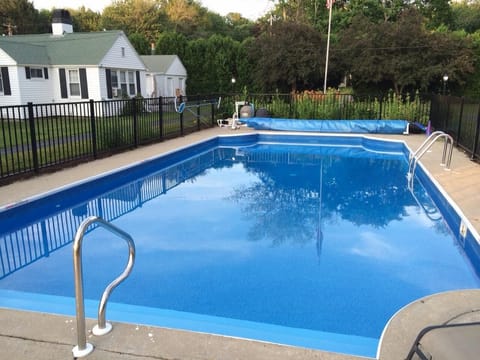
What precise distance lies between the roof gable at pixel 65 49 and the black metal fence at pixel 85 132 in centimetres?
779

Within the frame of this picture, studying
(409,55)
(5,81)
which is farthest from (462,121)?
(5,81)

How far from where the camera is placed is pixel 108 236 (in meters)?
5.45

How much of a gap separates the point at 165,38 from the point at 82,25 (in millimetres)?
21573

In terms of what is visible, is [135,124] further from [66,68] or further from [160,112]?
[66,68]

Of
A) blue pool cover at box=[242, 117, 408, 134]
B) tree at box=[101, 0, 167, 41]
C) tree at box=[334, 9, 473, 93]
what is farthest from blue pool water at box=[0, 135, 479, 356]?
tree at box=[101, 0, 167, 41]

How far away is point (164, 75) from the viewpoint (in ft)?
81.0

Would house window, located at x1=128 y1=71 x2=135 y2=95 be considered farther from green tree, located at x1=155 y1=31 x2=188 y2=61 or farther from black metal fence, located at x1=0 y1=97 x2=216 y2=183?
black metal fence, located at x1=0 y1=97 x2=216 y2=183

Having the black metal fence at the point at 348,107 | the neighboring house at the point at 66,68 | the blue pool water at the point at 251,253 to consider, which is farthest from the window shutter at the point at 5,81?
the blue pool water at the point at 251,253

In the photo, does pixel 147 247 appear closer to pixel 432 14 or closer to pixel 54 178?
pixel 54 178

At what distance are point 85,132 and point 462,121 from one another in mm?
9251

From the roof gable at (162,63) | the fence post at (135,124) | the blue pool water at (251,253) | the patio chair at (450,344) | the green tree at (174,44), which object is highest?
the green tree at (174,44)

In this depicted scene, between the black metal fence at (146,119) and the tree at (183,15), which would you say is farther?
the tree at (183,15)

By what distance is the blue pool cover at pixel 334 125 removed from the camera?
45.7ft

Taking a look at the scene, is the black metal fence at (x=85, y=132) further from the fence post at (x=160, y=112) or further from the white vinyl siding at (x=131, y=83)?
the white vinyl siding at (x=131, y=83)
